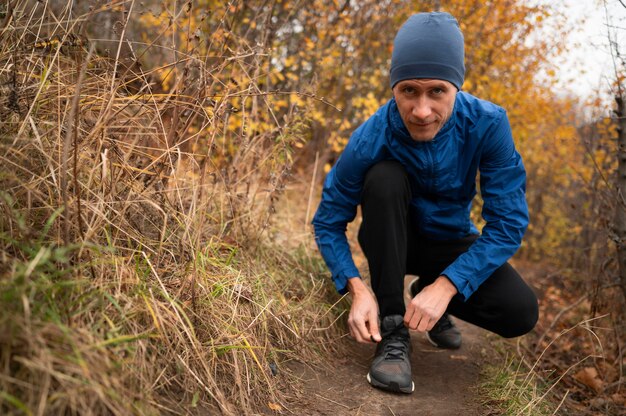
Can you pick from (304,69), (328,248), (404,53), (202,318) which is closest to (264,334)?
(202,318)

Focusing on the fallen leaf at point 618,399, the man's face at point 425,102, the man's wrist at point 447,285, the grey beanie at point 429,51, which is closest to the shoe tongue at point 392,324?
the man's wrist at point 447,285

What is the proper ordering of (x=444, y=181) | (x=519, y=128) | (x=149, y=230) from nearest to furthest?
(x=149, y=230) < (x=444, y=181) < (x=519, y=128)

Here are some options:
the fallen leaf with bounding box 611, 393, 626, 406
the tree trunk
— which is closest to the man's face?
the tree trunk

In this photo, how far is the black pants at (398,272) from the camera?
6.81ft

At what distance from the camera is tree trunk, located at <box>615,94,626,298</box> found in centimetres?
255

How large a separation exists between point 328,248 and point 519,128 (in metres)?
4.91

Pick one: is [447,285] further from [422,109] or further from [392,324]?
[422,109]

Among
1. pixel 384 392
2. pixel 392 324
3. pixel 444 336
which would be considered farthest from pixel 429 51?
pixel 444 336

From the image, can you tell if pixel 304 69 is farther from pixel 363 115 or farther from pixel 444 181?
pixel 444 181

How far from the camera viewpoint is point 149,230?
188cm

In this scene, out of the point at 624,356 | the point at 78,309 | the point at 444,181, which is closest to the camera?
the point at 78,309

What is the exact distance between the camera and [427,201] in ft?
7.54

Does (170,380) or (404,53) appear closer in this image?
(170,380)

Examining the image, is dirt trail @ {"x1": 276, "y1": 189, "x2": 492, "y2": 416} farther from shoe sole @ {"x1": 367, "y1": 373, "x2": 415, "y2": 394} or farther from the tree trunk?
the tree trunk
